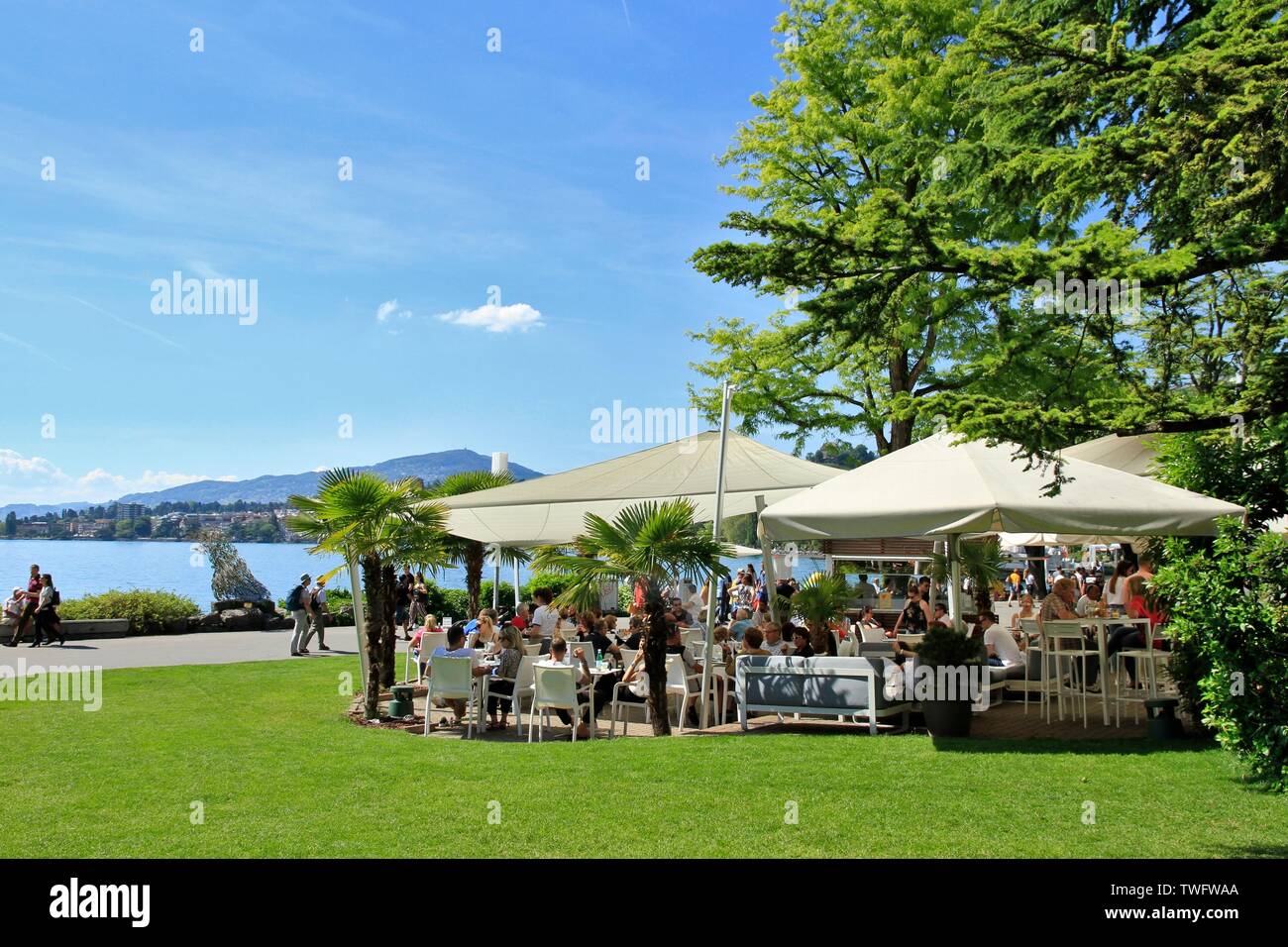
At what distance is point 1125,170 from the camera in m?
6.31

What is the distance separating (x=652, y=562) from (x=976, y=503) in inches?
134

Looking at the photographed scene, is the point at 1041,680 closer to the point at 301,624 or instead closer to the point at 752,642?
the point at 752,642

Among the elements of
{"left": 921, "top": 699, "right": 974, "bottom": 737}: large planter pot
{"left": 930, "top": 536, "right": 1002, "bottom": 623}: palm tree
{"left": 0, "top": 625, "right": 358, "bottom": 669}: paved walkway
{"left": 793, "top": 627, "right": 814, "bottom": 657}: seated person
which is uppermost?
{"left": 930, "top": 536, "right": 1002, "bottom": 623}: palm tree

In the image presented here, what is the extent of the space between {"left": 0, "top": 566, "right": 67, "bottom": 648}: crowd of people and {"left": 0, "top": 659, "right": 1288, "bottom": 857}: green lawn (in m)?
13.3

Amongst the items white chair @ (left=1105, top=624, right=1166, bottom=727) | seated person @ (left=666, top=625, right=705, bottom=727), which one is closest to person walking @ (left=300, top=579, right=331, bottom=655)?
seated person @ (left=666, top=625, right=705, bottom=727)

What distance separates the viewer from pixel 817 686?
10.6 meters

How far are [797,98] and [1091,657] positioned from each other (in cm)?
1479

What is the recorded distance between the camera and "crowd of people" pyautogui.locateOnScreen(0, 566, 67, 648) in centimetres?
2250

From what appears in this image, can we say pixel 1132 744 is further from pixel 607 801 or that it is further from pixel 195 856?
pixel 195 856

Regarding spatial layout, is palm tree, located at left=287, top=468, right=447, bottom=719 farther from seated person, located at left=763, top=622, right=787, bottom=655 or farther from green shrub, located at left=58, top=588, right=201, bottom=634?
green shrub, located at left=58, top=588, right=201, bottom=634

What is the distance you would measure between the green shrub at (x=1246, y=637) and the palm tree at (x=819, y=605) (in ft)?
19.4

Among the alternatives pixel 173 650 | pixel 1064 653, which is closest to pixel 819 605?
pixel 1064 653

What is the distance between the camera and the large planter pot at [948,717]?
982cm
